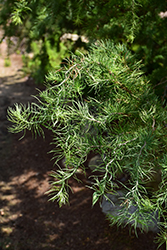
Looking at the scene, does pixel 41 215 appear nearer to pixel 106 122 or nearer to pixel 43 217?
pixel 43 217

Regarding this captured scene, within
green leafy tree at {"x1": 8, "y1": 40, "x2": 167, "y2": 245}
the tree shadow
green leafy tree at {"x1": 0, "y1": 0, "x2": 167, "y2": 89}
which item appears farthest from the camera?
the tree shadow

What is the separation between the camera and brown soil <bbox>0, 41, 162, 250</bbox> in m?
2.58

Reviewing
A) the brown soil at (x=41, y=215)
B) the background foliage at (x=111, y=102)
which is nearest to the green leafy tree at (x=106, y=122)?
the background foliage at (x=111, y=102)

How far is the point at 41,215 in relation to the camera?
9.80ft

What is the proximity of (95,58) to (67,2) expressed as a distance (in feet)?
3.17

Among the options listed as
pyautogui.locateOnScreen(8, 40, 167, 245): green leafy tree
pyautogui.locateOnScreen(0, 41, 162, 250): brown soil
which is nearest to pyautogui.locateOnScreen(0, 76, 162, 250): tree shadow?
pyautogui.locateOnScreen(0, 41, 162, 250): brown soil

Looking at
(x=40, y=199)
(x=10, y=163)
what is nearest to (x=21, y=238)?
(x=40, y=199)

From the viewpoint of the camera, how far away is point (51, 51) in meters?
3.55

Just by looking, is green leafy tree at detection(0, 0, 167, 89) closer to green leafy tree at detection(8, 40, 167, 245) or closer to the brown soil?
green leafy tree at detection(8, 40, 167, 245)

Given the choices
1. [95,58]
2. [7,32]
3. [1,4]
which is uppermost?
[1,4]

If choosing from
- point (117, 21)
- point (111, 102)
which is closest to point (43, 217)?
point (111, 102)

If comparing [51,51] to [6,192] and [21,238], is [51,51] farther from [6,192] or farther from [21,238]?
[21,238]

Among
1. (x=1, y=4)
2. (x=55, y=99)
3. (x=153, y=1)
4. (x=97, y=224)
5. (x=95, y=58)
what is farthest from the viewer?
(x=97, y=224)

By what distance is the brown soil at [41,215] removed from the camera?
2.58m
